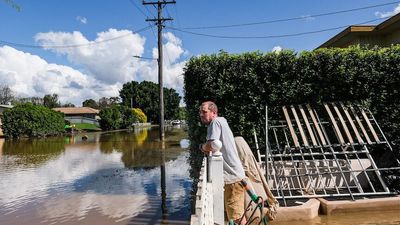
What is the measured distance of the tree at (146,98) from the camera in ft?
255

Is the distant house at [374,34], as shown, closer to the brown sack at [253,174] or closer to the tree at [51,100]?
the brown sack at [253,174]

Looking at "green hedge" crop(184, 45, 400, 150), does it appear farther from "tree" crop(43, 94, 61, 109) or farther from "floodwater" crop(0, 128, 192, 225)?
"tree" crop(43, 94, 61, 109)

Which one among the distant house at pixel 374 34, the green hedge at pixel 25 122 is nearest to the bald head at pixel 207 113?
the distant house at pixel 374 34

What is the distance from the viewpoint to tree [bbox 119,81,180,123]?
77.6 m

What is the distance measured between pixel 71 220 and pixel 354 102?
6802mm

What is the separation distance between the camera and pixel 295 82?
8.60 metres

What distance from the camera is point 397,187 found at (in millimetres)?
7453

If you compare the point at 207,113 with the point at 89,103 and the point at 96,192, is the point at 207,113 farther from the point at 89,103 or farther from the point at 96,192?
the point at 89,103

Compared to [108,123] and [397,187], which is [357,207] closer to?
[397,187]

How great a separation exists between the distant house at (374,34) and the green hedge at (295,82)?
6.29 metres

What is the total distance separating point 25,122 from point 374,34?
31.4 meters

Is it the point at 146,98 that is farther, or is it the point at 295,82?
the point at 146,98

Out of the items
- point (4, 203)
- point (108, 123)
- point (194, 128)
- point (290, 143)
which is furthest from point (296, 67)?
point (108, 123)

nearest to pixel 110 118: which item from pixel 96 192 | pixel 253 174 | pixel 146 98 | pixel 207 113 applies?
pixel 146 98
